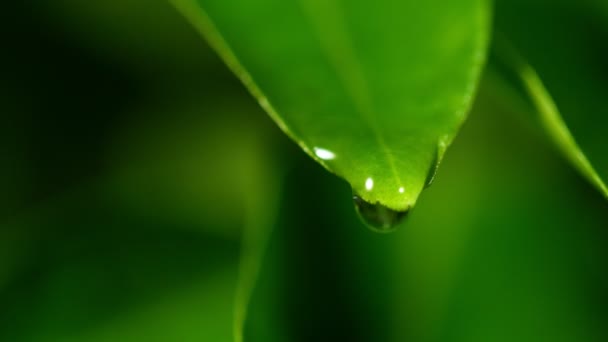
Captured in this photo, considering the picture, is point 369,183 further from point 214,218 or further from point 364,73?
point 214,218

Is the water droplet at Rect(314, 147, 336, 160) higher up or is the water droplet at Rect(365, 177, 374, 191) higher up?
the water droplet at Rect(314, 147, 336, 160)

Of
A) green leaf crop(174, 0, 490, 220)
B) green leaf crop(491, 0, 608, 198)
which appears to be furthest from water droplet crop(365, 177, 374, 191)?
green leaf crop(491, 0, 608, 198)

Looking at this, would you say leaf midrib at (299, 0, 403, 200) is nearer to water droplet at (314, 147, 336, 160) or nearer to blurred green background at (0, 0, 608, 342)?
water droplet at (314, 147, 336, 160)

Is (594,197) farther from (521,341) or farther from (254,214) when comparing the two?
(254,214)

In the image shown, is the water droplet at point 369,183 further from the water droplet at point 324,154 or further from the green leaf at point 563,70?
the green leaf at point 563,70

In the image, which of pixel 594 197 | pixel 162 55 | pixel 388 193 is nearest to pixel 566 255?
pixel 594 197
